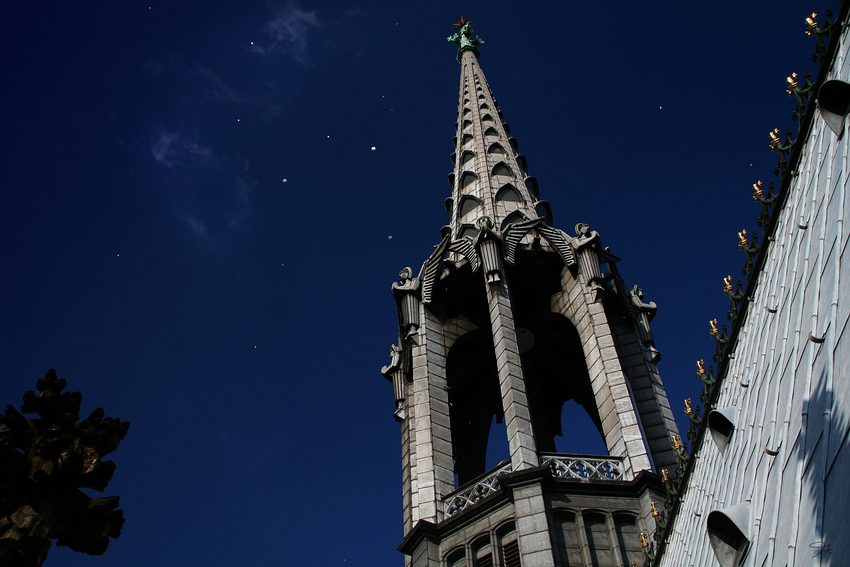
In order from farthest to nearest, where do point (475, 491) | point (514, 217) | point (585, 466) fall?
1. point (514, 217)
2. point (475, 491)
3. point (585, 466)

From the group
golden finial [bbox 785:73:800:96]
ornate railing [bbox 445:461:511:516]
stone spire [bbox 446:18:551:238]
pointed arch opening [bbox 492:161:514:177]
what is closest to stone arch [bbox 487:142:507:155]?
stone spire [bbox 446:18:551:238]

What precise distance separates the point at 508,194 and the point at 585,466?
48.7 feet

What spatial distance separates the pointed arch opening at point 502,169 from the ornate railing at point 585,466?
1624cm

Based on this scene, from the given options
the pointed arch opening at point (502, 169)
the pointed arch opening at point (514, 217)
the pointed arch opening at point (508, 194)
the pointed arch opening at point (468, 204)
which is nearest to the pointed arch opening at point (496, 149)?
the pointed arch opening at point (502, 169)

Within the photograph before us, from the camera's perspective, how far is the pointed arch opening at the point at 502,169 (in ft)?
124

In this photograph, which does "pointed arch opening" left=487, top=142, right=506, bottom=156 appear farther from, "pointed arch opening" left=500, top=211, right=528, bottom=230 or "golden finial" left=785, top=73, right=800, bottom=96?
"golden finial" left=785, top=73, right=800, bottom=96

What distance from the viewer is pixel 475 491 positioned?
24.7 m

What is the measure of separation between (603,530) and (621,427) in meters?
3.38

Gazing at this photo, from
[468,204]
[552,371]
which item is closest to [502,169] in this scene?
[468,204]

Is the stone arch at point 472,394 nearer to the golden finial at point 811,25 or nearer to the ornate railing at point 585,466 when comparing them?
the ornate railing at point 585,466

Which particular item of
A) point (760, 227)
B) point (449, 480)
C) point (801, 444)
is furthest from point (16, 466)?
point (449, 480)

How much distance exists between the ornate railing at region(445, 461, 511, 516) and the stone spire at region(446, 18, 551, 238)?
10633 mm

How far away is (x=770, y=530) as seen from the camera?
10844 millimetres

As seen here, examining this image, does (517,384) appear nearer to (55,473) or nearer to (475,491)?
(475,491)
